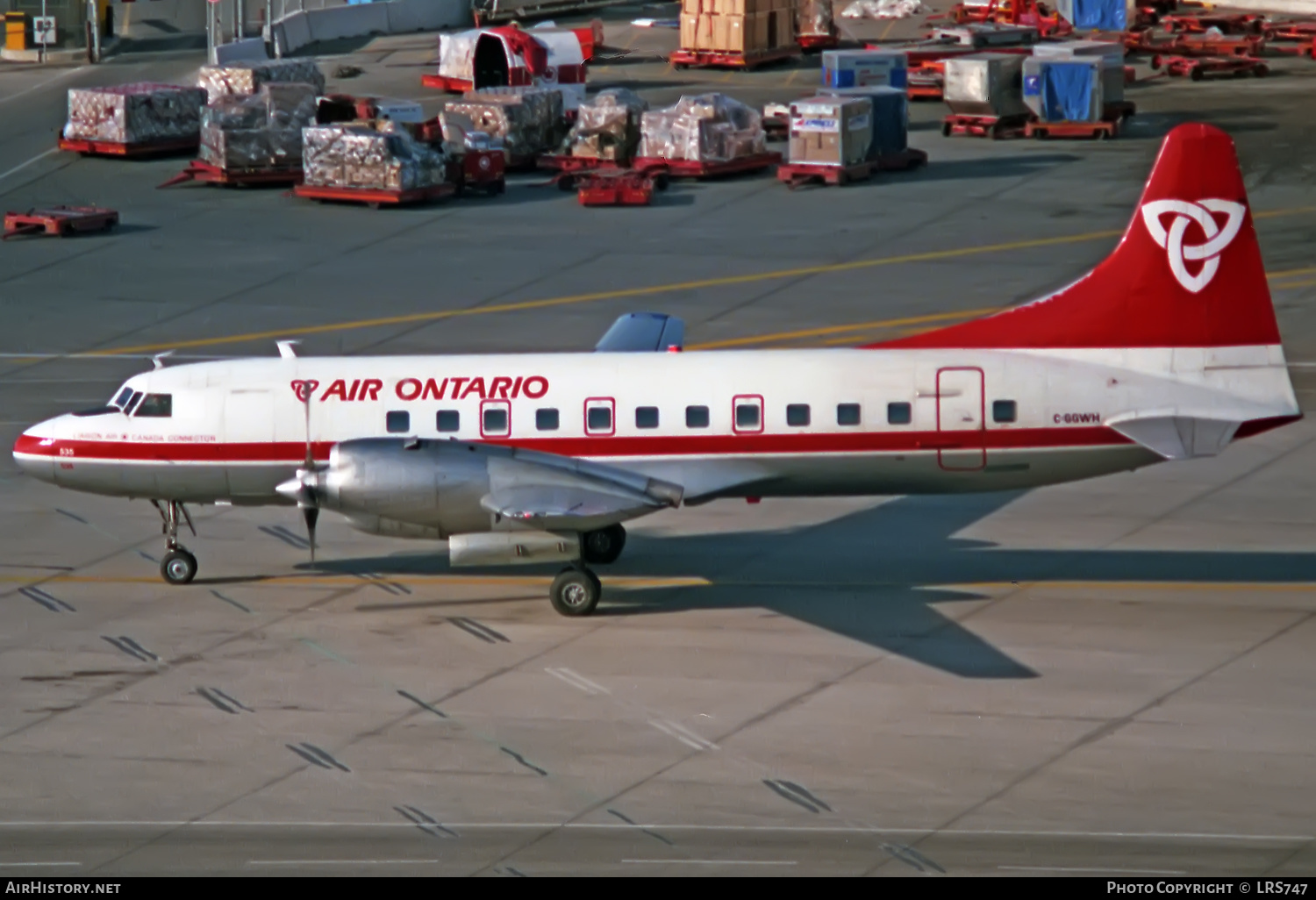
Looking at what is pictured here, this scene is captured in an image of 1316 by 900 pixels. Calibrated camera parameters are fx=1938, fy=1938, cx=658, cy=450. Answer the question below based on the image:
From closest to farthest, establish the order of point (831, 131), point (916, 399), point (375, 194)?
point (916, 399), point (375, 194), point (831, 131)

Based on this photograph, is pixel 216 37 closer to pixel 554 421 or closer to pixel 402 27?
pixel 402 27

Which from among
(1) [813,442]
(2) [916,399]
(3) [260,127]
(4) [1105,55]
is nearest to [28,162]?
(3) [260,127]

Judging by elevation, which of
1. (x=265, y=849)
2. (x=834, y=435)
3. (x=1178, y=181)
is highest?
(x=1178, y=181)

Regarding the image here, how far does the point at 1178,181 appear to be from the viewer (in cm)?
2647

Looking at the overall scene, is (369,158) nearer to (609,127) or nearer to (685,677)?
(609,127)

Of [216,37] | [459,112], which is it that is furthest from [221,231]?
[216,37]

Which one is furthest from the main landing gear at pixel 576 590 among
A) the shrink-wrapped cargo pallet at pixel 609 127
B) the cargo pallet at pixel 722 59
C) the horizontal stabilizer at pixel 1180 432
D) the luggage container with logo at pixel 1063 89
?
the cargo pallet at pixel 722 59

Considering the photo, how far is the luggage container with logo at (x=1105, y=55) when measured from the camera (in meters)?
59.1

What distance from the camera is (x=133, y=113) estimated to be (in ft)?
193

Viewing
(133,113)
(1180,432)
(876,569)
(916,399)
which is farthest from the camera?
(133,113)

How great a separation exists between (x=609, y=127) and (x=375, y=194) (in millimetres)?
7296

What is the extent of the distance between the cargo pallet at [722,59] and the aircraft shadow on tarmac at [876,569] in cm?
4273

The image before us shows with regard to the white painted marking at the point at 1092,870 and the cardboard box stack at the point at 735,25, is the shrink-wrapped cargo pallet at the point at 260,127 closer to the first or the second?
the cardboard box stack at the point at 735,25

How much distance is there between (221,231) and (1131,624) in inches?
1277
